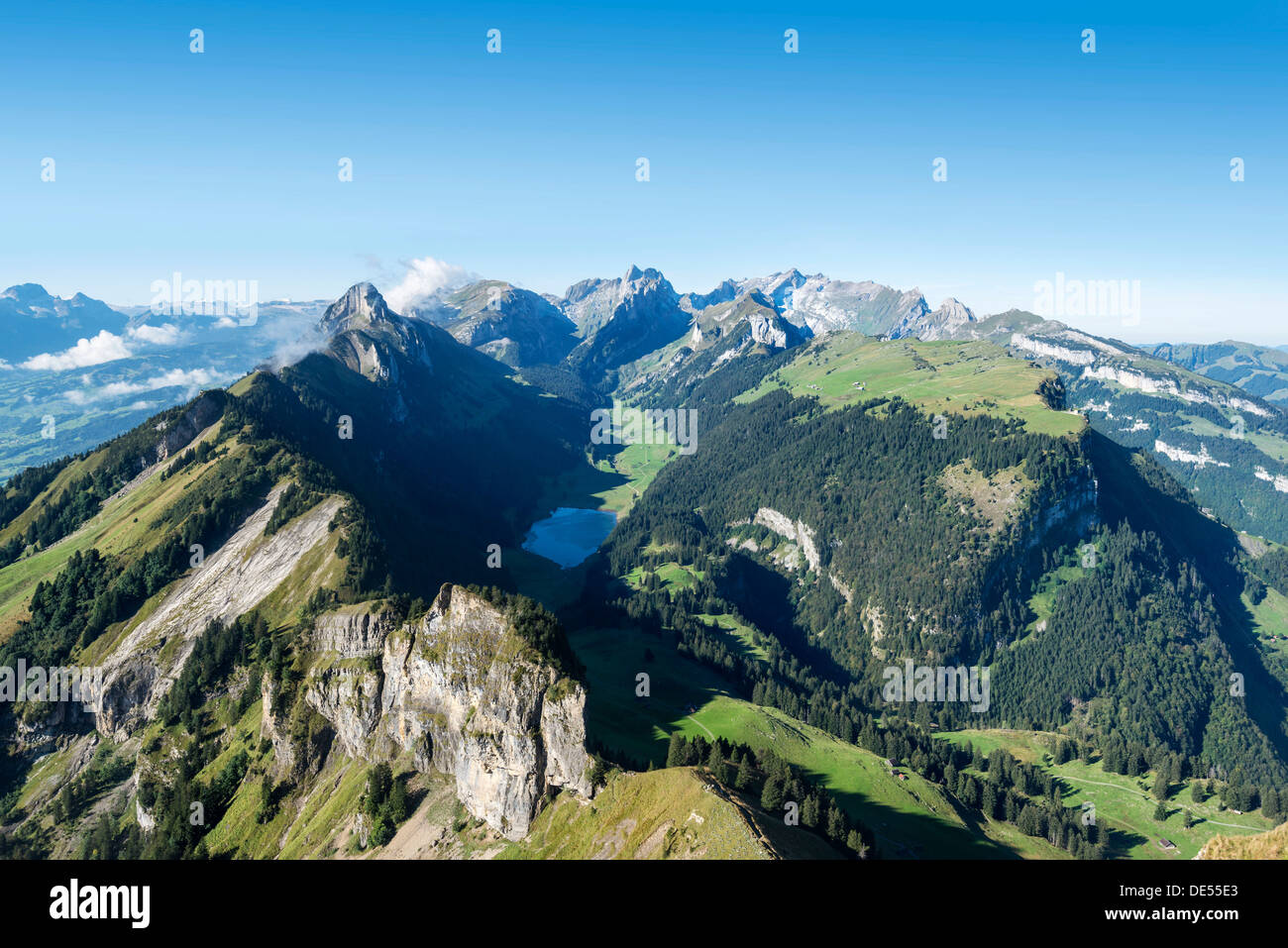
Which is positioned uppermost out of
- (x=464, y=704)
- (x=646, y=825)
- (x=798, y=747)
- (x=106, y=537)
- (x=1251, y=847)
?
(x=106, y=537)

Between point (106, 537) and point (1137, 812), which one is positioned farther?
point (106, 537)

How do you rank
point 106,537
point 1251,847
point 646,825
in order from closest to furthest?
point 1251,847 < point 646,825 < point 106,537

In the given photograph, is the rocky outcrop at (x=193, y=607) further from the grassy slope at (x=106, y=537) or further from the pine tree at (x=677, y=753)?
the pine tree at (x=677, y=753)

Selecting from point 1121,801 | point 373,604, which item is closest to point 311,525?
point 373,604

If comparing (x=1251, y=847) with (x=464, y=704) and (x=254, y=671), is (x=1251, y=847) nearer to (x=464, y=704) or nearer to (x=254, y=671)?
(x=464, y=704)

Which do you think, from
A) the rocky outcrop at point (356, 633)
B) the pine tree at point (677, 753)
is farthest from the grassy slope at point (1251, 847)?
the rocky outcrop at point (356, 633)

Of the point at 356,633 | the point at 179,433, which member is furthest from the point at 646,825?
the point at 179,433

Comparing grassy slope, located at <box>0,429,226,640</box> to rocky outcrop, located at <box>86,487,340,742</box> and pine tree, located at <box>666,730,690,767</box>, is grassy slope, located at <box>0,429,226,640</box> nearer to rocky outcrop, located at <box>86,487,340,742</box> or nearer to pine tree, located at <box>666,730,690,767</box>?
rocky outcrop, located at <box>86,487,340,742</box>

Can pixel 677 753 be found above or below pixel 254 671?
below
